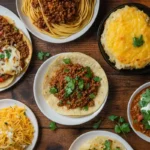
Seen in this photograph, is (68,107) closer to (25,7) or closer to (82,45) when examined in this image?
(82,45)

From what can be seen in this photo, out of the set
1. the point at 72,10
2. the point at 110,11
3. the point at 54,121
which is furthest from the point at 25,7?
the point at 54,121

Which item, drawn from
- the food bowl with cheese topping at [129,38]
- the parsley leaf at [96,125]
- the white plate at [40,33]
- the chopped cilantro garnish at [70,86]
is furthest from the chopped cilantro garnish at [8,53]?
the parsley leaf at [96,125]

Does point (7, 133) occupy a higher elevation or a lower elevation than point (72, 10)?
lower

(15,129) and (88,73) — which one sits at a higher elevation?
(88,73)

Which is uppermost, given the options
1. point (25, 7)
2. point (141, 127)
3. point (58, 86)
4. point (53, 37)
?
point (25, 7)

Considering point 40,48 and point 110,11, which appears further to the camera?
point 40,48

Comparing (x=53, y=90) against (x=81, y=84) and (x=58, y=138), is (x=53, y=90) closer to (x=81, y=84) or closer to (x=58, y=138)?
(x=81, y=84)

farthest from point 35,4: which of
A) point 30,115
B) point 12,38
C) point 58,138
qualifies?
point 58,138

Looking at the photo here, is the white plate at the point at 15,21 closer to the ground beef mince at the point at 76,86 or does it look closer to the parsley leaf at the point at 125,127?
the ground beef mince at the point at 76,86
